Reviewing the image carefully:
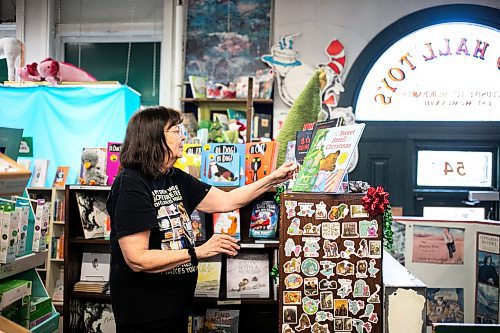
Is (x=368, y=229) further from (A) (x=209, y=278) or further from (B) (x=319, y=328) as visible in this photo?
(A) (x=209, y=278)

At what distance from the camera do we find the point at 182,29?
4754mm

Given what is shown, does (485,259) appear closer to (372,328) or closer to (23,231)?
(372,328)

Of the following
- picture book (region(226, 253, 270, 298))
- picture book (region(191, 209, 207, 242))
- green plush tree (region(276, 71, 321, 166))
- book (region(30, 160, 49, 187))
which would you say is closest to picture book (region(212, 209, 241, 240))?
picture book (region(191, 209, 207, 242))

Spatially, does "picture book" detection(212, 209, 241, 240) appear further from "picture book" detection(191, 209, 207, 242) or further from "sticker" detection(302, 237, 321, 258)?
"sticker" detection(302, 237, 321, 258)

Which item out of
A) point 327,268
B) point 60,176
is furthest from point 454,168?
point 60,176

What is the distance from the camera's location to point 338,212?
210cm

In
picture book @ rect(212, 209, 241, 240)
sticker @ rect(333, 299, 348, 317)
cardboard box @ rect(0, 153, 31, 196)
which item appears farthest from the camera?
picture book @ rect(212, 209, 241, 240)

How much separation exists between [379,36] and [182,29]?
1.92m

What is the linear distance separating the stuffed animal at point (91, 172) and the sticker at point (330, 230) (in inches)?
66.6

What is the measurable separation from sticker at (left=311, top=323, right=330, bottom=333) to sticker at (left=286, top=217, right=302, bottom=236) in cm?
40

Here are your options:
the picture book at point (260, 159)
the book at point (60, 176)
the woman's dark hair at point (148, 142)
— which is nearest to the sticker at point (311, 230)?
the woman's dark hair at point (148, 142)

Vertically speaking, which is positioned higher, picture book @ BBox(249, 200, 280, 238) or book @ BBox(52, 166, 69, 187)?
book @ BBox(52, 166, 69, 187)

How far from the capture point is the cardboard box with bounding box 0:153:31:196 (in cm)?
140

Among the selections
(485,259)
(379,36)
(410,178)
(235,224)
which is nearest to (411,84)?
(379,36)
